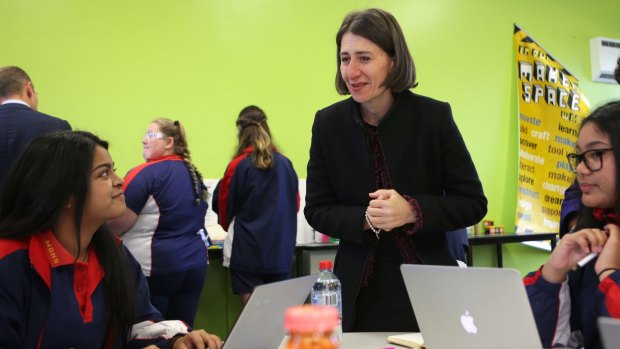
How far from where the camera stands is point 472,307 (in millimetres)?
1148

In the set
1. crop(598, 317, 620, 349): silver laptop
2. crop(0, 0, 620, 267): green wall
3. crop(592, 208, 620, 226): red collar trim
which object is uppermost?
crop(0, 0, 620, 267): green wall

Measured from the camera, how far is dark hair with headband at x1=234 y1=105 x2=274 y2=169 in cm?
369

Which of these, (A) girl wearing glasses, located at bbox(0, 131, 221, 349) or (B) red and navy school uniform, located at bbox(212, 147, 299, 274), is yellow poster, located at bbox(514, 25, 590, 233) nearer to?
(B) red and navy school uniform, located at bbox(212, 147, 299, 274)

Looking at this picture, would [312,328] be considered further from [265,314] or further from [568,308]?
[568,308]

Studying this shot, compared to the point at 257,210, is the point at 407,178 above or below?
above

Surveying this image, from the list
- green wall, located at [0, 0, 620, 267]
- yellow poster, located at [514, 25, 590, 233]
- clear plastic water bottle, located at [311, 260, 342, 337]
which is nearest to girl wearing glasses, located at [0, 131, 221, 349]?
clear plastic water bottle, located at [311, 260, 342, 337]

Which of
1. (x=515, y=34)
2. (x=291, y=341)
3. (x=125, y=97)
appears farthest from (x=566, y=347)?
(x=515, y=34)

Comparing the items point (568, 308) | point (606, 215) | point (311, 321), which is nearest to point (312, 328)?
point (311, 321)

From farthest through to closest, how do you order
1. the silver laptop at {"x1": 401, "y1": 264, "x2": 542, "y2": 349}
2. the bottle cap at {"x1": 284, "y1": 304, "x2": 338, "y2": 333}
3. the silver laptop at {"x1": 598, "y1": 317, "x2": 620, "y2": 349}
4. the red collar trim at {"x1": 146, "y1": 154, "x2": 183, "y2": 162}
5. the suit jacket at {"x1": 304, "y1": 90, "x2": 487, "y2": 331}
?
the red collar trim at {"x1": 146, "y1": 154, "x2": 183, "y2": 162}, the suit jacket at {"x1": 304, "y1": 90, "x2": 487, "y2": 331}, the silver laptop at {"x1": 401, "y1": 264, "x2": 542, "y2": 349}, the silver laptop at {"x1": 598, "y1": 317, "x2": 620, "y2": 349}, the bottle cap at {"x1": 284, "y1": 304, "x2": 338, "y2": 333}

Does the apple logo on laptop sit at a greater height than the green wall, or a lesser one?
lesser

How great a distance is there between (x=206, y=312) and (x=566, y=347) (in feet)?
10.7

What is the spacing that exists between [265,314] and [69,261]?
54cm

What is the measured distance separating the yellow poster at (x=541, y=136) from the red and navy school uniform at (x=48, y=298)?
16.5 feet

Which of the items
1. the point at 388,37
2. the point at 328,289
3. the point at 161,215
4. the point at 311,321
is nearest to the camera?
the point at 311,321
